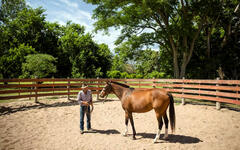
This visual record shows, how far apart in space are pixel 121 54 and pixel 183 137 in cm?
1152

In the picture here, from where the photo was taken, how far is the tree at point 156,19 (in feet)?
38.4

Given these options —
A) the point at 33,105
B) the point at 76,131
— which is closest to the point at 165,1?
the point at 76,131

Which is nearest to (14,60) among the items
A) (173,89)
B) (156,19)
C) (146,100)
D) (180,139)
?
(156,19)

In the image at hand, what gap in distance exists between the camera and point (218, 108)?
25.5 feet

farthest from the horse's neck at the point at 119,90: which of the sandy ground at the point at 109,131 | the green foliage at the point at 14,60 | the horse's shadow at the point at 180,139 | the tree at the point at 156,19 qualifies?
the green foliage at the point at 14,60

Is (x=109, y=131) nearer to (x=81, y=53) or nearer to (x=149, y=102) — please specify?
(x=149, y=102)

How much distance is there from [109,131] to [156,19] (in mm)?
11130

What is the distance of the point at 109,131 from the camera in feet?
16.7

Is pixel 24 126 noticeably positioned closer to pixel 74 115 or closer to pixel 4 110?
pixel 74 115

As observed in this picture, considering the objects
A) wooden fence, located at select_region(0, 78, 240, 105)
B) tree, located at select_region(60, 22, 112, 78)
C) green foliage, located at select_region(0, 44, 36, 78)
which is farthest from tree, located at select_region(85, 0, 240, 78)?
tree, located at select_region(60, 22, 112, 78)

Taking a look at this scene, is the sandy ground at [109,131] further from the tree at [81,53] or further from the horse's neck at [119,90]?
the tree at [81,53]

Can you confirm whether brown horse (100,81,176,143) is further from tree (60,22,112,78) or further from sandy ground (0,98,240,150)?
tree (60,22,112,78)

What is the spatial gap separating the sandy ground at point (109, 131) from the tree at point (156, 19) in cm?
698

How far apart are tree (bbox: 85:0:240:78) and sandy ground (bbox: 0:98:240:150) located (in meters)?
6.98
